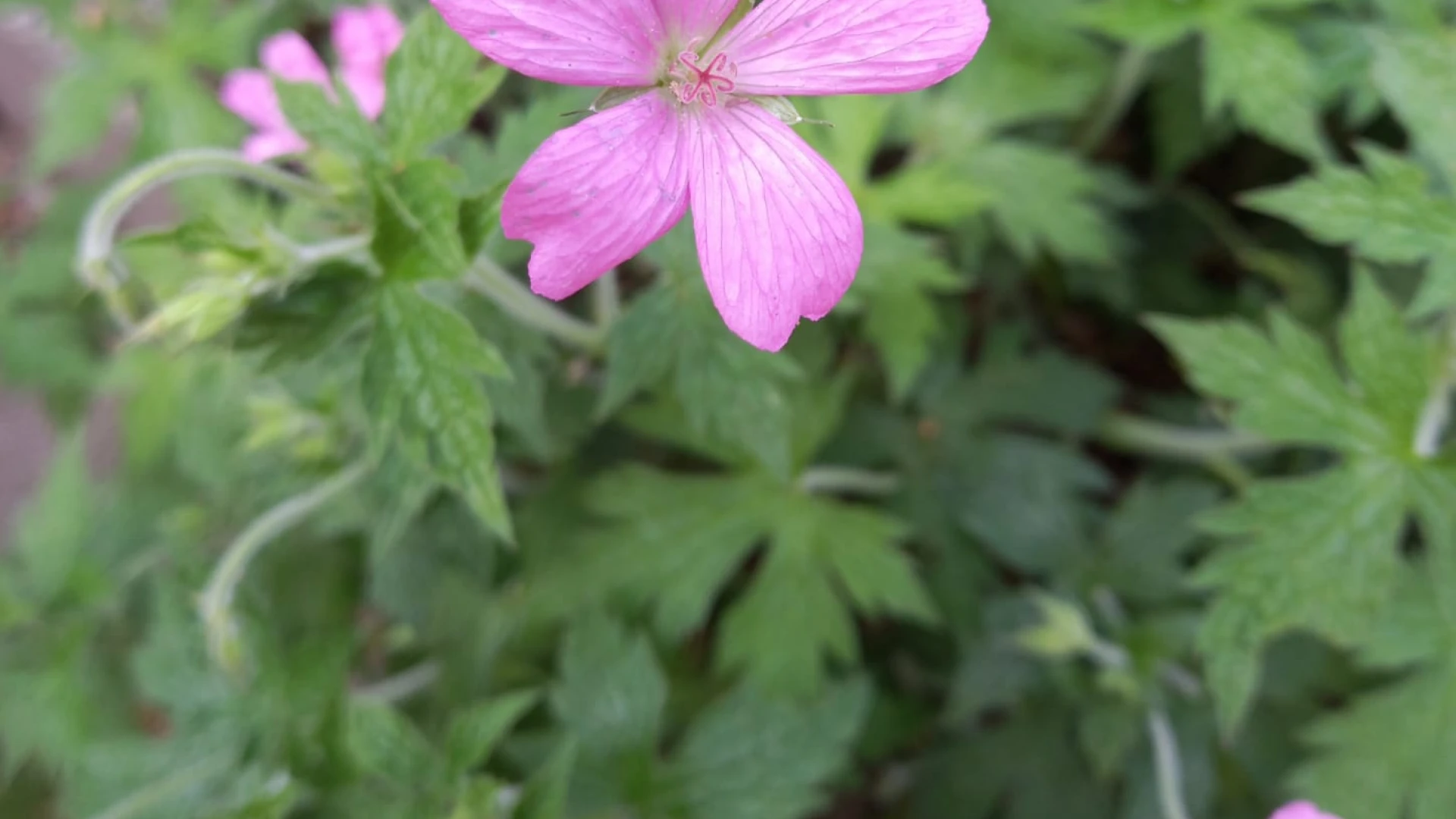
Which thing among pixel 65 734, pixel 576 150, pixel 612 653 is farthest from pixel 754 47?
pixel 65 734

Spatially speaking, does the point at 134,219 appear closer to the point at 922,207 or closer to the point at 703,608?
the point at 703,608

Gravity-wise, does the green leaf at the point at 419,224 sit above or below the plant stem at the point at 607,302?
above

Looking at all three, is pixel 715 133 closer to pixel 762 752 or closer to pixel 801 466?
pixel 801 466

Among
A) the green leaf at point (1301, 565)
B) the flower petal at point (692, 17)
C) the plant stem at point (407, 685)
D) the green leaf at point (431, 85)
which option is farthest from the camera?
the plant stem at point (407, 685)

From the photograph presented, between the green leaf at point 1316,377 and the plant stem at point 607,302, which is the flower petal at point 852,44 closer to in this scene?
the plant stem at point 607,302

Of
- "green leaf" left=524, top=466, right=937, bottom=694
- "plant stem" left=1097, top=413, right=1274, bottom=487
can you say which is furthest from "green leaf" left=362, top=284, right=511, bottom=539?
"plant stem" left=1097, top=413, right=1274, bottom=487

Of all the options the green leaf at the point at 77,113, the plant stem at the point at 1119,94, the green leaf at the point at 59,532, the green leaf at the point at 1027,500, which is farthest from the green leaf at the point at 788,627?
the green leaf at the point at 77,113

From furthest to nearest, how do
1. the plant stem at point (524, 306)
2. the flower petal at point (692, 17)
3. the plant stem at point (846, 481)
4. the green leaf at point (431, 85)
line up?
the plant stem at point (846, 481)
the plant stem at point (524, 306)
the green leaf at point (431, 85)
the flower petal at point (692, 17)

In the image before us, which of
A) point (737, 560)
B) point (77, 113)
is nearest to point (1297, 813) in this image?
point (737, 560)

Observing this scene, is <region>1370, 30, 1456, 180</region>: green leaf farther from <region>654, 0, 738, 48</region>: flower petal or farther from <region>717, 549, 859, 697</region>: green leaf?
<region>717, 549, 859, 697</region>: green leaf
